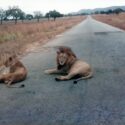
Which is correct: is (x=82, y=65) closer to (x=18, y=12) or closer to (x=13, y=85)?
(x=13, y=85)

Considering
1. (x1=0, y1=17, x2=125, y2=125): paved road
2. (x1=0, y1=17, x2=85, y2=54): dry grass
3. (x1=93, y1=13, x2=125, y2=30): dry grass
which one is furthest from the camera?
(x1=93, y1=13, x2=125, y2=30): dry grass

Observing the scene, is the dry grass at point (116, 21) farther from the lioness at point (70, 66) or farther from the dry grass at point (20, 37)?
the lioness at point (70, 66)

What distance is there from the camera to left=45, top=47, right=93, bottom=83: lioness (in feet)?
31.8

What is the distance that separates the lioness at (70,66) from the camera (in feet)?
31.8

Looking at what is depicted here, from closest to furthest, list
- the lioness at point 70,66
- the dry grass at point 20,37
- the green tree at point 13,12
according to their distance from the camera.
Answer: the lioness at point 70,66 < the dry grass at point 20,37 < the green tree at point 13,12

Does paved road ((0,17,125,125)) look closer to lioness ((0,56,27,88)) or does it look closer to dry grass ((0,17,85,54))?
lioness ((0,56,27,88))

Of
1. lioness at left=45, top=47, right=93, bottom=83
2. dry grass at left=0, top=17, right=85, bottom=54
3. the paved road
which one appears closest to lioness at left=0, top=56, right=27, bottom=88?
the paved road

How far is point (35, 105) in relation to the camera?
24.2ft

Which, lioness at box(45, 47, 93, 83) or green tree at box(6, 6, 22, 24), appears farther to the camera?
green tree at box(6, 6, 22, 24)

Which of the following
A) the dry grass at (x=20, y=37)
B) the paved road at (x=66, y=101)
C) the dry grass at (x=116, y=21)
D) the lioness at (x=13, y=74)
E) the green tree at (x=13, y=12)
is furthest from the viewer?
the green tree at (x=13, y=12)

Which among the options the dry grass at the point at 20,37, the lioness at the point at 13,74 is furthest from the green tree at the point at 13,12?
the lioness at the point at 13,74

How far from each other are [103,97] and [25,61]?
7048 millimetres

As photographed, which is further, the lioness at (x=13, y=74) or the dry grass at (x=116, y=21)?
the dry grass at (x=116, y=21)

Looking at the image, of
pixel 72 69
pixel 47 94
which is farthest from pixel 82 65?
pixel 47 94
